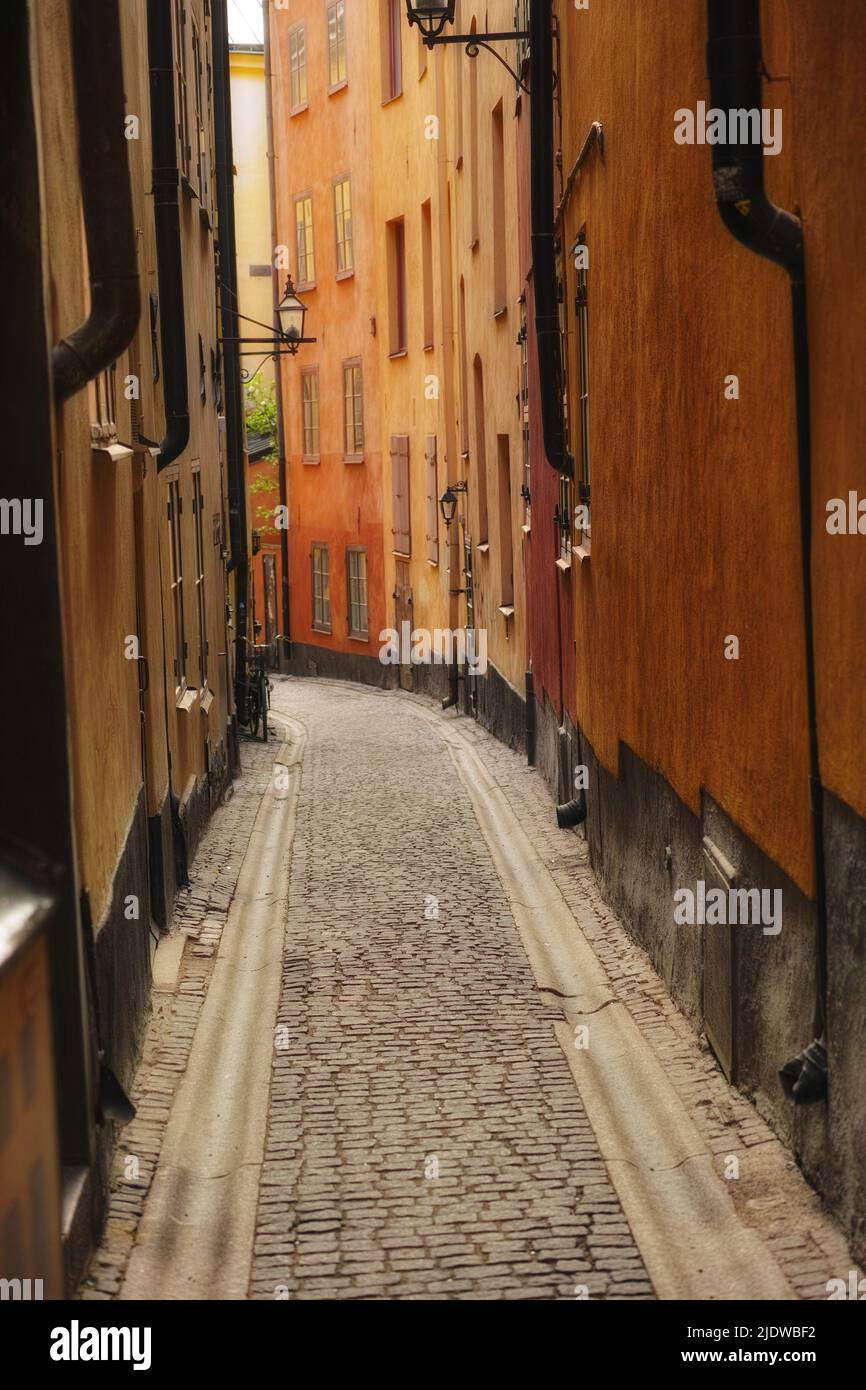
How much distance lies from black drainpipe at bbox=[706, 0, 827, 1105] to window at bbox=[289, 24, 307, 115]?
2558cm

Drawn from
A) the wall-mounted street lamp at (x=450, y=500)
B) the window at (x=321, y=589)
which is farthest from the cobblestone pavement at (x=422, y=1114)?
the window at (x=321, y=589)

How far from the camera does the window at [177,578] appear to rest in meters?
11.6

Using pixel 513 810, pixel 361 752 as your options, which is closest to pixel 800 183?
pixel 513 810

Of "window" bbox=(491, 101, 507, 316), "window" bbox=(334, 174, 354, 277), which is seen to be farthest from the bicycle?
"window" bbox=(334, 174, 354, 277)

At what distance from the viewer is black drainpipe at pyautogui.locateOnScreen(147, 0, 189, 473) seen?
10.3 m

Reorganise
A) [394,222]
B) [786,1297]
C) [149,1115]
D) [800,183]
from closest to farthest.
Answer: [786,1297] < [800,183] < [149,1115] < [394,222]

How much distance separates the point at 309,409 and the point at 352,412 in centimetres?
228

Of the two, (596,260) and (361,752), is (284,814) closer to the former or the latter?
(361,752)

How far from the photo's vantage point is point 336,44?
1112 inches

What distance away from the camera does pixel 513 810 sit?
13883 mm

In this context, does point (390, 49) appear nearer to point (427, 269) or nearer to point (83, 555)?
point (427, 269)

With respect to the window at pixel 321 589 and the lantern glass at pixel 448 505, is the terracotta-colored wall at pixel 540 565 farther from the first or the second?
the window at pixel 321 589

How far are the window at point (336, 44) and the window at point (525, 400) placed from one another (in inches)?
545
